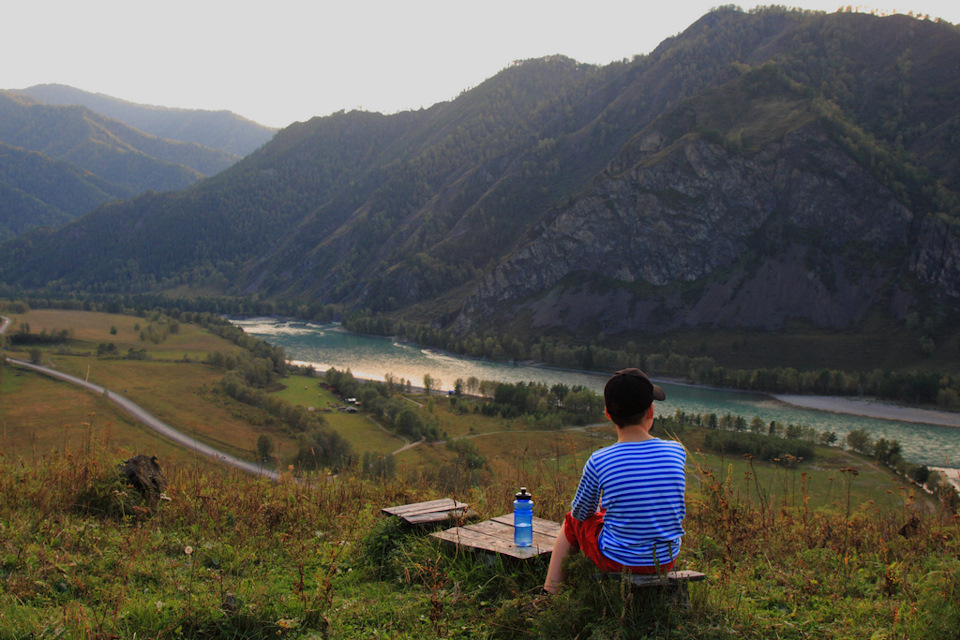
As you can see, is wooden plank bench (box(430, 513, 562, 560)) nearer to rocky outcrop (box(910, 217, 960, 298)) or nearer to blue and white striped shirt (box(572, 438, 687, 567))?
blue and white striped shirt (box(572, 438, 687, 567))

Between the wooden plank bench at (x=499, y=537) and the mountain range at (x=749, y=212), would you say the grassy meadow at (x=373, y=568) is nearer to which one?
the wooden plank bench at (x=499, y=537)

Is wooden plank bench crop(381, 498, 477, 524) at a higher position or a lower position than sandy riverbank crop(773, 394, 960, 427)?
higher

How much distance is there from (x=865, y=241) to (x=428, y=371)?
74347mm

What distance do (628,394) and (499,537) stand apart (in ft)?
6.58

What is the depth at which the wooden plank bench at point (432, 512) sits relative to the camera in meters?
5.55

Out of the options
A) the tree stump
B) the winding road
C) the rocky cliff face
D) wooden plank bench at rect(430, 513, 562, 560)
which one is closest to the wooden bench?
wooden plank bench at rect(430, 513, 562, 560)

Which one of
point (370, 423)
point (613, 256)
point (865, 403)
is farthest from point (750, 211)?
point (370, 423)

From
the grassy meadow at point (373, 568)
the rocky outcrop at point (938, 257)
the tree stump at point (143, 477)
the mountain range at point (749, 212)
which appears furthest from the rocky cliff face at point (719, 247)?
the tree stump at point (143, 477)

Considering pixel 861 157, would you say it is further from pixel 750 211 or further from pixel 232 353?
pixel 232 353

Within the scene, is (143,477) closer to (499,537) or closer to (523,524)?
(499,537)

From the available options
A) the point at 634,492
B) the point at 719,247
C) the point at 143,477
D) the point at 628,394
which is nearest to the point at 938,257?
the point at 719,247

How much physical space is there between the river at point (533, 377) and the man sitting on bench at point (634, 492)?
48.2 m

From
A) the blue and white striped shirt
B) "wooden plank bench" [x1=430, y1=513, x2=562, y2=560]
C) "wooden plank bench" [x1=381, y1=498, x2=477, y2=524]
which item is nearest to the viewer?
the blue and white striped shirt

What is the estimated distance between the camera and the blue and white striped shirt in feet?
12.6
